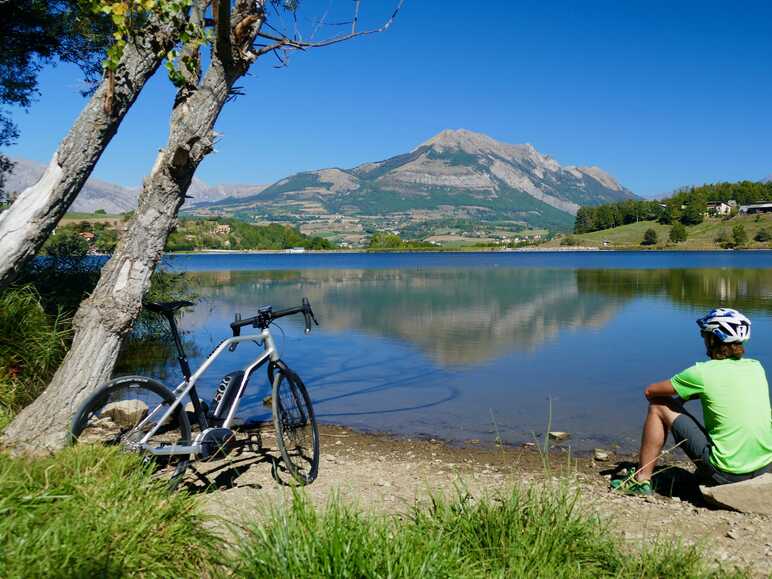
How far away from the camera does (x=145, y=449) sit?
527 cm

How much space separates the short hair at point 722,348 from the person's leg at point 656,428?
1.94 feet

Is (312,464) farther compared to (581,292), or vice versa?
(581,292)

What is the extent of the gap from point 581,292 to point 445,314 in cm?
1302

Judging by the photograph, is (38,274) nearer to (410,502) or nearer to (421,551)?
(410,502)

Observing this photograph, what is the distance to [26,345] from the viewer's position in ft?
30.4

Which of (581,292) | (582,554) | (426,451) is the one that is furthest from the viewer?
(581,292)

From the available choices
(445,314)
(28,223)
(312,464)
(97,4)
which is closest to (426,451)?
(312,464)

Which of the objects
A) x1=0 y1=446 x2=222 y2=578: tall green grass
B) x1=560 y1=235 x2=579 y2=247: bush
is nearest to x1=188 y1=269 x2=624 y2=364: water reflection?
x1=0 y1=446 x2=222 y2=578: tall green grass

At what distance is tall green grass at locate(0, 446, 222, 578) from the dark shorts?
399 centimetres

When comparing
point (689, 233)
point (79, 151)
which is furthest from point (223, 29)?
point (689, 233)

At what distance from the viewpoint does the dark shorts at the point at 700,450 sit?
18.6 feet

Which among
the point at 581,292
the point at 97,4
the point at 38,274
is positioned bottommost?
the point at 581,292

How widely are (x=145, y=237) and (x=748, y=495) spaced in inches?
210

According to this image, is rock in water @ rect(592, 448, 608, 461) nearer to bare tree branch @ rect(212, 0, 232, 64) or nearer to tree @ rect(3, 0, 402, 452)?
tree @ rect(3, 0, 402, 452)
